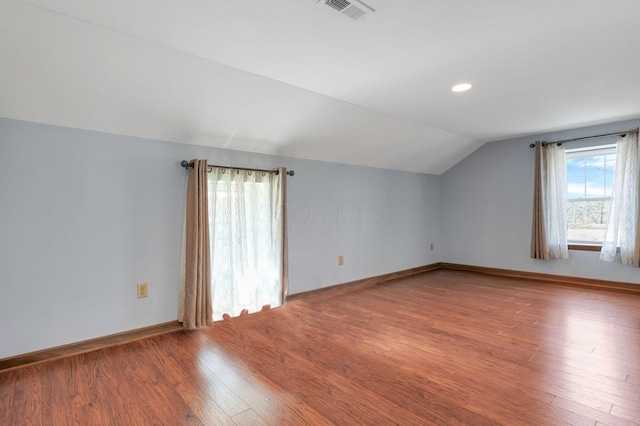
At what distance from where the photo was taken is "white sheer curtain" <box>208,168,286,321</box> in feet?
9.89

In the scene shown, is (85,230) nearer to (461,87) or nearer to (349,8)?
(349,8)

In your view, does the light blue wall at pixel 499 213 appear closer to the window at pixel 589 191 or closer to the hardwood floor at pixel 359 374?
the window at pixel 589 191

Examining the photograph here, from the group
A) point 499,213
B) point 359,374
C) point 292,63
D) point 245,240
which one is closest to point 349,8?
point 292,63

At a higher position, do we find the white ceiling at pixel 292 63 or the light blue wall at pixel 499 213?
the white ceiling at pixel 292 63

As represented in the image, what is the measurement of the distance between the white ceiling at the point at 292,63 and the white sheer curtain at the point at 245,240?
0.39 m

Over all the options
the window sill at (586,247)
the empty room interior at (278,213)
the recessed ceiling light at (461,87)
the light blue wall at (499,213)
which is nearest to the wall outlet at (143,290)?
the empty room interior at (278,213)

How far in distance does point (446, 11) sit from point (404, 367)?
6.99 ft

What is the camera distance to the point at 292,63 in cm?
221

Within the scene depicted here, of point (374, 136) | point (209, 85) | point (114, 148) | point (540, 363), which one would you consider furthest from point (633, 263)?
point (114, 148)

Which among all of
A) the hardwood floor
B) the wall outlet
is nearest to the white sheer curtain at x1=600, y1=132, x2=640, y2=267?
the hardwood floor

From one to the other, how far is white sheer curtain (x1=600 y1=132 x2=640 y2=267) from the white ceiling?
30.7 inches

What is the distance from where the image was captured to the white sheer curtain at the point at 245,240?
9.89ft

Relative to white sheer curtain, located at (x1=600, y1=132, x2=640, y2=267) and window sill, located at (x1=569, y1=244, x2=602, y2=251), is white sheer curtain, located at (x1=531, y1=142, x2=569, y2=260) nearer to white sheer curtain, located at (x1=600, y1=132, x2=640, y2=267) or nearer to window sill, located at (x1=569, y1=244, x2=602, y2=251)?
window sill, located at (x1=569, y1=244, x2=602, y2=251)

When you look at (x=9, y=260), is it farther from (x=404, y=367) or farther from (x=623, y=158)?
(x=623, y=158)
